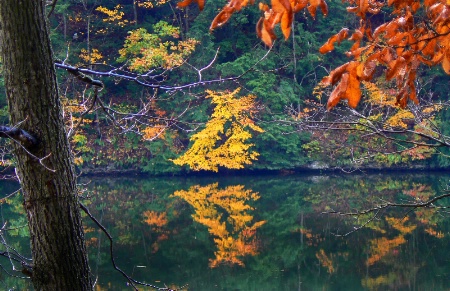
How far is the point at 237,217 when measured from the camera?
11.8 meters

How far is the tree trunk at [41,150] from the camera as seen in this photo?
216 centimetres

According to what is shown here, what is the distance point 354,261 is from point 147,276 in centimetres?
325

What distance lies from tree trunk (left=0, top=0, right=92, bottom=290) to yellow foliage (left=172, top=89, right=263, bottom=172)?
15.2 metres

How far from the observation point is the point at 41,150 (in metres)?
2.20

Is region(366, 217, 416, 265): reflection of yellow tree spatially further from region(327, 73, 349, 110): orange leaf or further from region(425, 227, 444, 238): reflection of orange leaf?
region(327, 73, 349, 110): orange leaf

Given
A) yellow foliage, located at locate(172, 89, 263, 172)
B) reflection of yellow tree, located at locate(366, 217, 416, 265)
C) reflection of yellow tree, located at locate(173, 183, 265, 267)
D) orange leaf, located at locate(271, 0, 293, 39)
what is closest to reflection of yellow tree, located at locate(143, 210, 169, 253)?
reflection of yellow tree, located at locate(173, 183, 265, 267)

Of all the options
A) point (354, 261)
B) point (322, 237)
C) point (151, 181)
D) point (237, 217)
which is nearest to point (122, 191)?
point (151, 181)

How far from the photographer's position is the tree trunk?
216 centimetres

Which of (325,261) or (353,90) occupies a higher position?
(353,90)

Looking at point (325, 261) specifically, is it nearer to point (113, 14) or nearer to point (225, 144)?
point (225, 144)

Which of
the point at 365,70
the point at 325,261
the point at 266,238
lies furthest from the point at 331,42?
the point at 266,238

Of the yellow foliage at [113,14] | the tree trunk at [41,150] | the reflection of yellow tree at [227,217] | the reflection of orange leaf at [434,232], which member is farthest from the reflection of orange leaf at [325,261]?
the yellow foliage at [113,14]

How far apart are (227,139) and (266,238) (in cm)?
885

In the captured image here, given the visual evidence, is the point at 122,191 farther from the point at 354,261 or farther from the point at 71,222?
the point at 71,222
